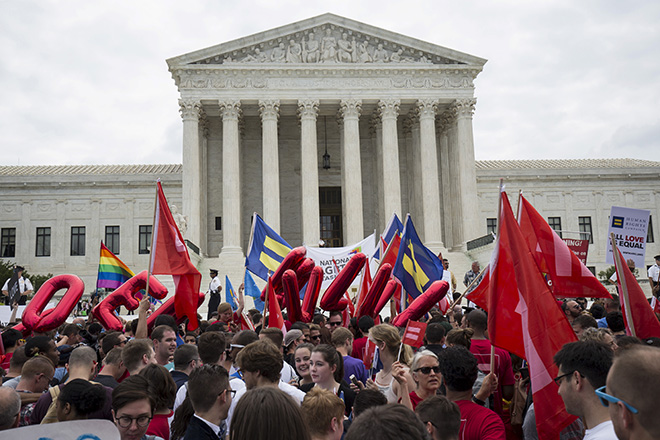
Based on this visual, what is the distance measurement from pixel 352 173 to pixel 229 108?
8850 millimetres

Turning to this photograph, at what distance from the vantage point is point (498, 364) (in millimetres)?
6613

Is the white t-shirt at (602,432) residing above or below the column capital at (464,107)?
below

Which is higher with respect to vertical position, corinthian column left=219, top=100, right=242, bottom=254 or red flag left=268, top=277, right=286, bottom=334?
corinthian column left=219, top=100, right=242, bottom=254

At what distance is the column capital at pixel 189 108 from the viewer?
125ft

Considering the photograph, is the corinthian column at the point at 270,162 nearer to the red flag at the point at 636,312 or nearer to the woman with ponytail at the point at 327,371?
the red flag at the point at 636,312

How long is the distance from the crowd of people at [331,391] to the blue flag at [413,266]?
5671 millimetres

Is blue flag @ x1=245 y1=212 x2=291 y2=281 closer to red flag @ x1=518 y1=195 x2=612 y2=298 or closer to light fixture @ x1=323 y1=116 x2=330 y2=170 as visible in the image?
red flag @ x1=518 y1=195 x2=612 y2=298

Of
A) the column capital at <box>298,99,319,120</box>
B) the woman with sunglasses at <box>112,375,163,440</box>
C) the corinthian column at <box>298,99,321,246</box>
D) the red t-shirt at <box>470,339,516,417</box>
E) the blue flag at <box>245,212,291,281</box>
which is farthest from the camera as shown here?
the column capital at <box>298,99,319,120</box>

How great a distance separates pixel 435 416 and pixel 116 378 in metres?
3.79

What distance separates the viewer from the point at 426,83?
3962 cm

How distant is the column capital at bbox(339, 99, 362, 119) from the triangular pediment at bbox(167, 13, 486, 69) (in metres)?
2.63

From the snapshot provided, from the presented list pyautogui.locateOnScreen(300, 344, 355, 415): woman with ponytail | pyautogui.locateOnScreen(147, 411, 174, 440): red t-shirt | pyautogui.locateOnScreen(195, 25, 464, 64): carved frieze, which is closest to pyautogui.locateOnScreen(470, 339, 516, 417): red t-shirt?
pyautogui.locateOnScreen(300, 344, 355, 415): woman with ponytail

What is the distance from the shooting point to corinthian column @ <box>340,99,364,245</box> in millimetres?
38188

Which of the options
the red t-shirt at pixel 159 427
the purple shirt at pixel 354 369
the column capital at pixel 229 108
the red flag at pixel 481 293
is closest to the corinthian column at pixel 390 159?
the column capital at pixel 229 108
